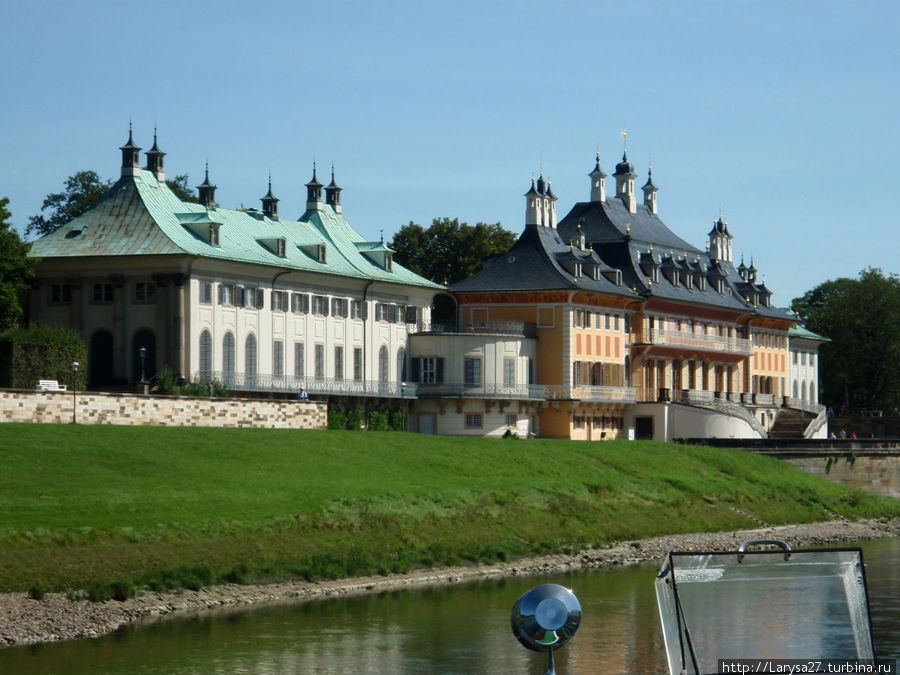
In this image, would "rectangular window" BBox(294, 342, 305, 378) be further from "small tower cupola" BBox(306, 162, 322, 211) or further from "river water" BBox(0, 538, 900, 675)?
"river water" BBox(0, 538, 900, 675)

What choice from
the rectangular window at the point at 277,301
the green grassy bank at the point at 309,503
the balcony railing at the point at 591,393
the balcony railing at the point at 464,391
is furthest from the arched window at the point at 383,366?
the green grassy bank at the point at 309,503

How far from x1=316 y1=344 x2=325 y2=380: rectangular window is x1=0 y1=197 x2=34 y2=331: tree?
14.0 m

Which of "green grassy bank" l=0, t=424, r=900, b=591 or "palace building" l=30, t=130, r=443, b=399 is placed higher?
"palace building" l=30, t=130, r=443, b=399

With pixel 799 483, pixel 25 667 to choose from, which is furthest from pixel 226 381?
pixel 25 667

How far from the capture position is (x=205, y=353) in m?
70.6

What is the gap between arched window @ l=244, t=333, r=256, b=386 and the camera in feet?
238

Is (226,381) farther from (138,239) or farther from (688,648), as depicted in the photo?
(688,648)

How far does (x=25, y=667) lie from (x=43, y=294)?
4483 cm

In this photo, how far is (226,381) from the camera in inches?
2781

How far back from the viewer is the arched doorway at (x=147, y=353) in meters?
70.1

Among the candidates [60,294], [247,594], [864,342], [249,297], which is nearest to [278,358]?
[249,297]

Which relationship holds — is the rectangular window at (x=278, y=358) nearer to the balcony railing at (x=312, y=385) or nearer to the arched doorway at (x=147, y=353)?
the balcony railing at (x=312, y=385)

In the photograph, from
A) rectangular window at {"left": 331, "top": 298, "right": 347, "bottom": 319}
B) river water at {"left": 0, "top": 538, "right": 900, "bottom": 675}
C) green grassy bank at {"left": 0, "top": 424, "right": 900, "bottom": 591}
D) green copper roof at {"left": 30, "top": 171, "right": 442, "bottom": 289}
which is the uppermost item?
green copper roof at {"left": 30, "top": 171, "right": 442, "bottom": 289}

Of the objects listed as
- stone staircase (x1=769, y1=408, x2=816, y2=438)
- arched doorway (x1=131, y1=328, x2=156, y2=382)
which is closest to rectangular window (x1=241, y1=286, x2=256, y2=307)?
arched doorway (x1=131, y1=328, x2=156, y2=382)
